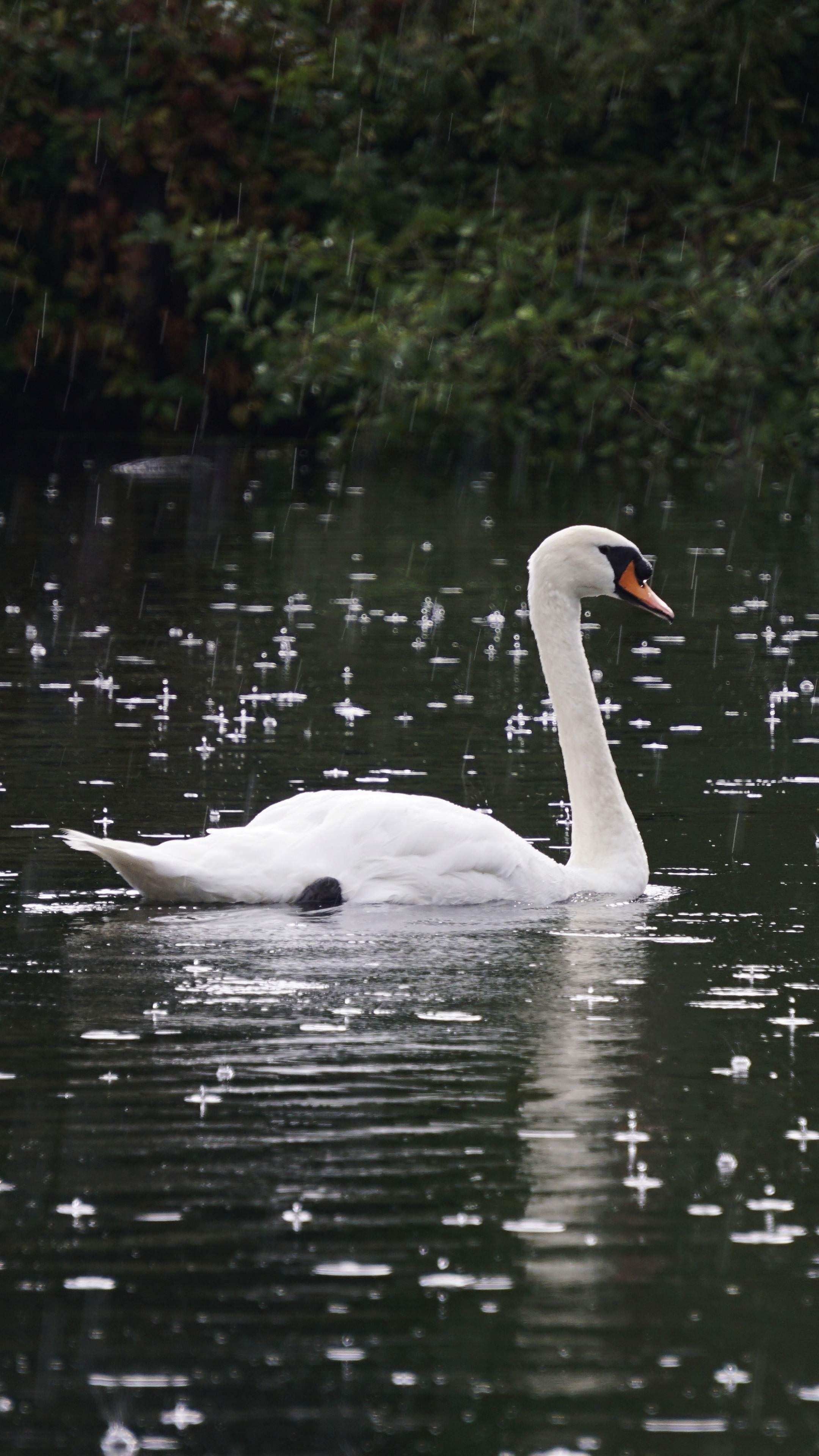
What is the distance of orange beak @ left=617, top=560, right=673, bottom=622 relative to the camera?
953cm

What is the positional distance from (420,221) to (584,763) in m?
21.8

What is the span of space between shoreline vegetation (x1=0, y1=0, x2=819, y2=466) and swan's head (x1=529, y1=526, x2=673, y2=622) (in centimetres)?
1548

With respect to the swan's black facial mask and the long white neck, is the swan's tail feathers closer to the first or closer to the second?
the long white neck

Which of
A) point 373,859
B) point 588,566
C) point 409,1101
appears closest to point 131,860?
point 373,859

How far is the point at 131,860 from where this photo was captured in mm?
7855

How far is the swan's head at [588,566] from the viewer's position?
9.44m

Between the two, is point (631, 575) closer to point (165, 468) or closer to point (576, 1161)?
point (576, 1161)

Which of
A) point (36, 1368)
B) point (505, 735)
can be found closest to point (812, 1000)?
point (36, 1368)

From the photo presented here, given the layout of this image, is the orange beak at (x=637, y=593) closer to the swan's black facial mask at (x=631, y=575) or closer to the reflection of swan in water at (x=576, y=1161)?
the swan's black facial mask at (x=631, y=575)

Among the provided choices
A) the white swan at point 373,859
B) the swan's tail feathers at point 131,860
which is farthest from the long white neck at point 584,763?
the swan's tail feathers at point 131,860

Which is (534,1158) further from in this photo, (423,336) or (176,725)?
(423,336)

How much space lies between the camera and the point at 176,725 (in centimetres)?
1209

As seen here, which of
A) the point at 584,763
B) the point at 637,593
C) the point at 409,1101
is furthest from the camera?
the point at 637,593

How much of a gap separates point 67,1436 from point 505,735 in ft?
25.9
